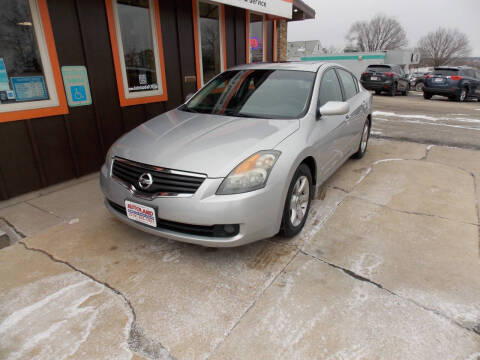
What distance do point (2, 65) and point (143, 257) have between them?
2.76 meters

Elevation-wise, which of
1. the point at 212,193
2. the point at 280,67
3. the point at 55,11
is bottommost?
the point at 212,193

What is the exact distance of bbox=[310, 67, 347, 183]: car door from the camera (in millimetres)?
3062

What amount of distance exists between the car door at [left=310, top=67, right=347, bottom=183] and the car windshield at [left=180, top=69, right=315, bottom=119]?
0.68ft

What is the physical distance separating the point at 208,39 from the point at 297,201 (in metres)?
4.72

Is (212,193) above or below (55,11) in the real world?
below

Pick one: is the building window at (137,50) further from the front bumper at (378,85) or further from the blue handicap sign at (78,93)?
the front bumper at (378,85)

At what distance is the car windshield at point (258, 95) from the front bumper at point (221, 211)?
1.02 meters

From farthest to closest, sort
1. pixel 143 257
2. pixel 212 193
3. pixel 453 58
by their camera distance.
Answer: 1. pixel 453 58
2. pixel 143 257
3. pixel 212 193

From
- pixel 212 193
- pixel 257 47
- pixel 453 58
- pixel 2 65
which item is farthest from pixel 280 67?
pixel 453 58

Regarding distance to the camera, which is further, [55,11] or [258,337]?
[55,11]

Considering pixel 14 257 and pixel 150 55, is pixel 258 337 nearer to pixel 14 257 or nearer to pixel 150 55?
pixel 14 257

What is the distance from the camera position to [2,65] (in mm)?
3492

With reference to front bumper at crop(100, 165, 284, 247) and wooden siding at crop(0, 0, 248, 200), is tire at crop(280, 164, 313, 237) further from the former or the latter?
wooden siding at crop(0, 0, 248, 200)

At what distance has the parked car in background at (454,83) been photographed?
1377 cm
